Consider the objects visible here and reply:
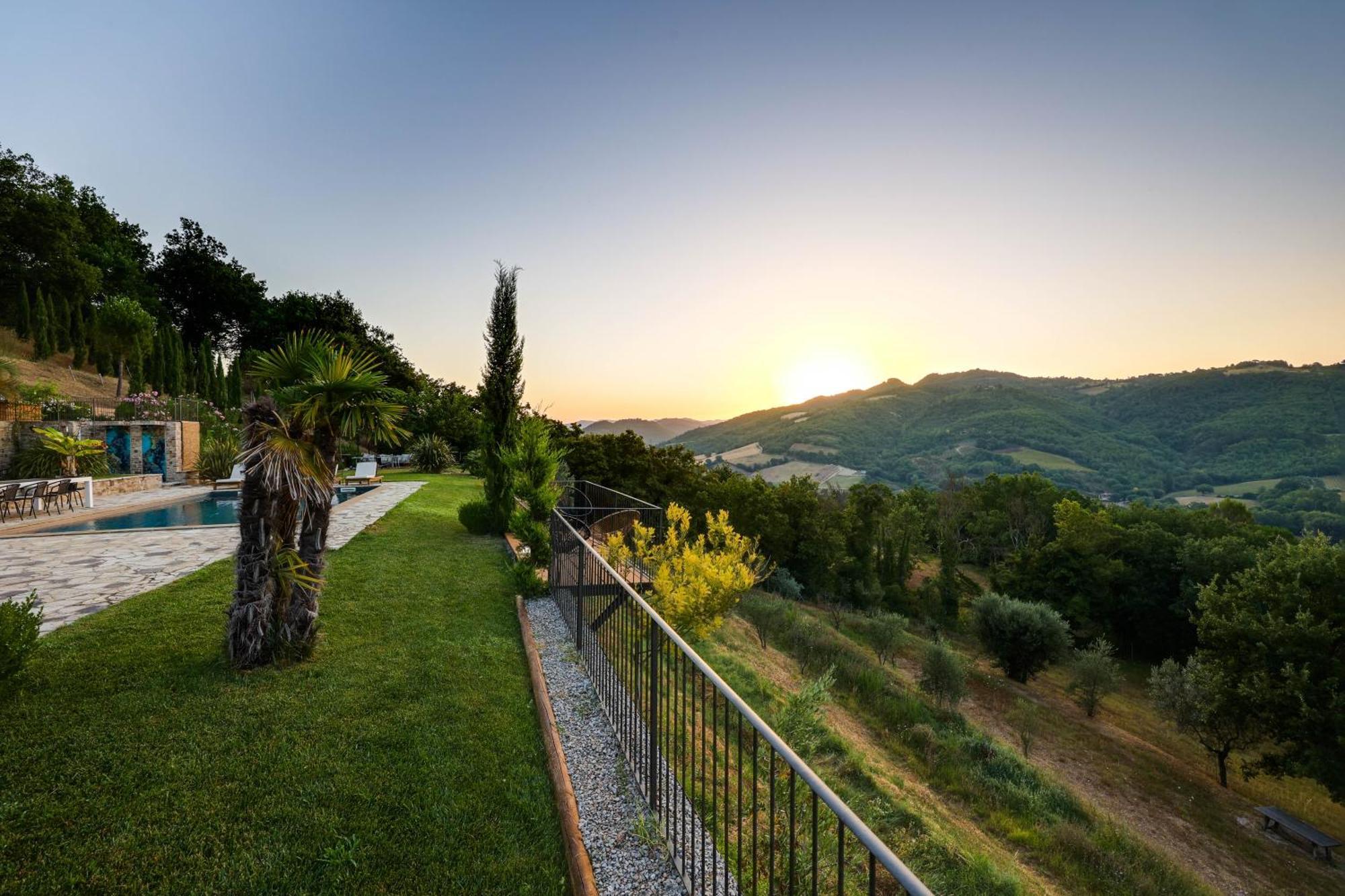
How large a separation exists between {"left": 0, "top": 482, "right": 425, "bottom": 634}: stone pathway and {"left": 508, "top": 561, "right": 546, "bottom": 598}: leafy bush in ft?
8.58

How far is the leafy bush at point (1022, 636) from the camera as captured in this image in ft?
73.2

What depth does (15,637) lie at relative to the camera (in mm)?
3471

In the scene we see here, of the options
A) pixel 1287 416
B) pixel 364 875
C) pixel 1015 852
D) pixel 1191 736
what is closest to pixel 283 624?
pixel 364 875

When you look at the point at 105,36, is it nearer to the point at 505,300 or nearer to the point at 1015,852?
the point at 505,300

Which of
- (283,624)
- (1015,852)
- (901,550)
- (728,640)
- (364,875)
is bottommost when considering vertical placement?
(901,550)

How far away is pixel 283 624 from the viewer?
4.33 m

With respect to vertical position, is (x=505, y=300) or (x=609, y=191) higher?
(x=609, y=191)

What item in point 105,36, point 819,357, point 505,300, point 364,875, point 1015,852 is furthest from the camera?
point 819,357

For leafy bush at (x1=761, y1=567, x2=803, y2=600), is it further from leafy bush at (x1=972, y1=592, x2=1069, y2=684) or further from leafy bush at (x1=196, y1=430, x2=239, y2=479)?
leafy bush at (x1=196, y1=430, x2=239, y2=479)

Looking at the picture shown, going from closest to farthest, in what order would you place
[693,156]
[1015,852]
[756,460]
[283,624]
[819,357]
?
[283,624] → [1015,852] → [693,156] → [819,357] → [756,460]

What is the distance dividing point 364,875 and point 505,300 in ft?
58.8

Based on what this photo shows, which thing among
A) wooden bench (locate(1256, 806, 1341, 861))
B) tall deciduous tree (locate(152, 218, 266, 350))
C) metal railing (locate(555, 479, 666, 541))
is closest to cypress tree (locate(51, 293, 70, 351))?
tall deciduous tree (locate(152, 218, 266, 350))

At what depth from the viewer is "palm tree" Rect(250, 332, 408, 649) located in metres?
4.20

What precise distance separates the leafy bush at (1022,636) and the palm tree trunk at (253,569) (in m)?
27.0
